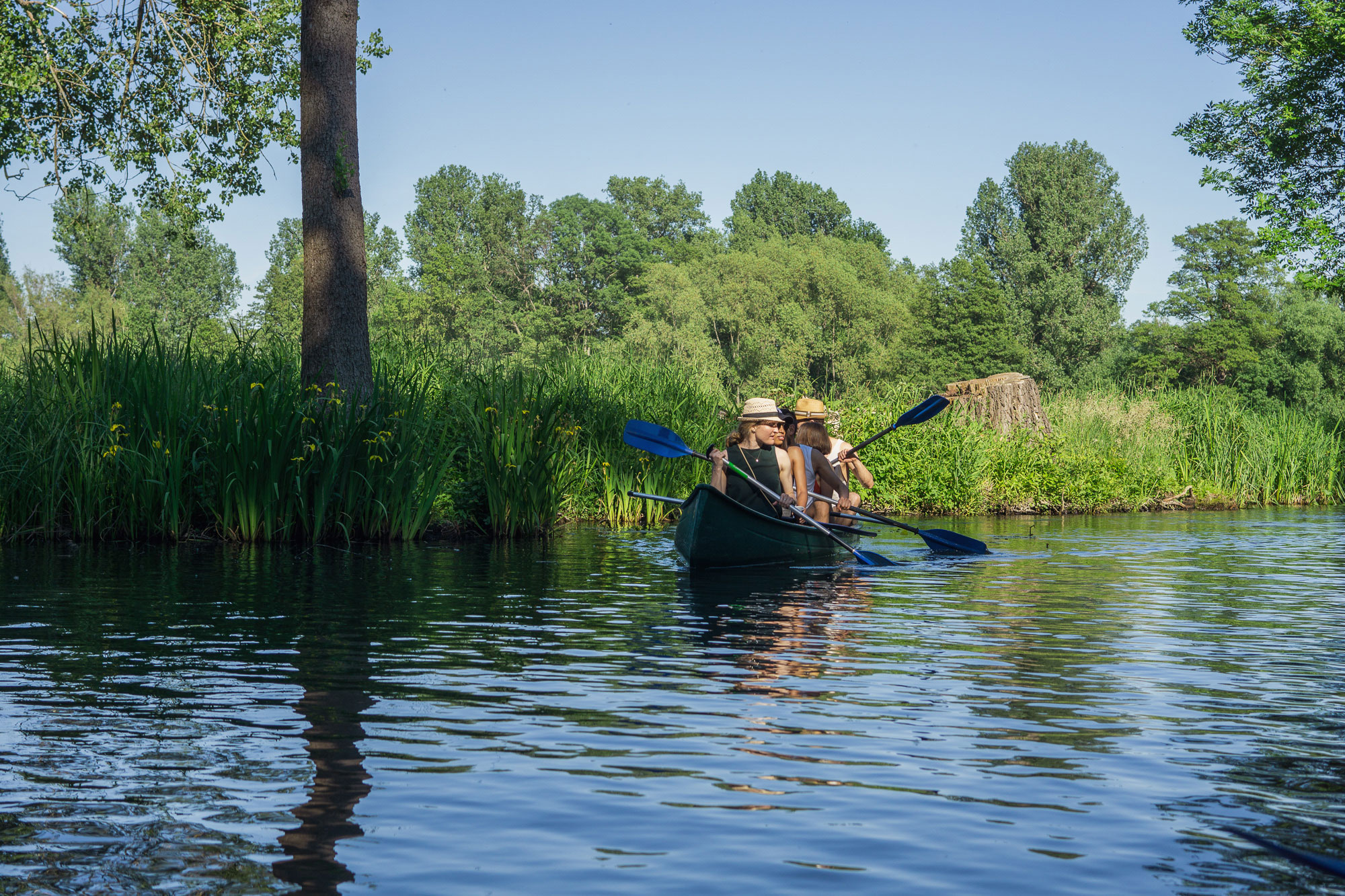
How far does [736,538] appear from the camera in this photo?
10.6 meters

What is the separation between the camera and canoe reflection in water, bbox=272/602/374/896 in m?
2.98

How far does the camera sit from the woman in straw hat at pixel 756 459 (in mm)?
10891

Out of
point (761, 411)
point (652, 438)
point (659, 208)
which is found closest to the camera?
point (761, 411)

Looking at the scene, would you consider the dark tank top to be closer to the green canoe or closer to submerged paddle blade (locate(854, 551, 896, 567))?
the green canoe

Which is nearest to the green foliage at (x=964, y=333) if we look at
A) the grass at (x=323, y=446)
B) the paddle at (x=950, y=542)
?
the grass at (x=323, y=446)

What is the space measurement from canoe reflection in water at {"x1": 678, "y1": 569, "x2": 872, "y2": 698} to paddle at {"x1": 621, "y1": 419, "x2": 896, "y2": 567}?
405mm

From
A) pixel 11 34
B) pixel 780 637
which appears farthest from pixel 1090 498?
pixel 11 34

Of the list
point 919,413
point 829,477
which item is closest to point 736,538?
point 829,477

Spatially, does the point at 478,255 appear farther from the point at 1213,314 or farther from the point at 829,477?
the point at 829,477

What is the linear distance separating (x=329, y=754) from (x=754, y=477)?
7.30 meters

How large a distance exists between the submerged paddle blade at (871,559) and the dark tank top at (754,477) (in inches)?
35.1

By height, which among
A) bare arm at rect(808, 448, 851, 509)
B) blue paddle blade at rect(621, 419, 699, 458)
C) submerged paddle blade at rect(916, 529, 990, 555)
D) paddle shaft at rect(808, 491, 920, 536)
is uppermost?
blue paddle blade at rect(621, 419, 699, 458)

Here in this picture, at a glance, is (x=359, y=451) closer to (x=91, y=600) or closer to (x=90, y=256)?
(x=91, y=600)

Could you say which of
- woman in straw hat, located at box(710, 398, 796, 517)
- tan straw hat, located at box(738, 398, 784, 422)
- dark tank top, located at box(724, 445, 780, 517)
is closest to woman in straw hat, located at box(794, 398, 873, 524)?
woman in straw hat, located at box(710, 398, 796, 517)
